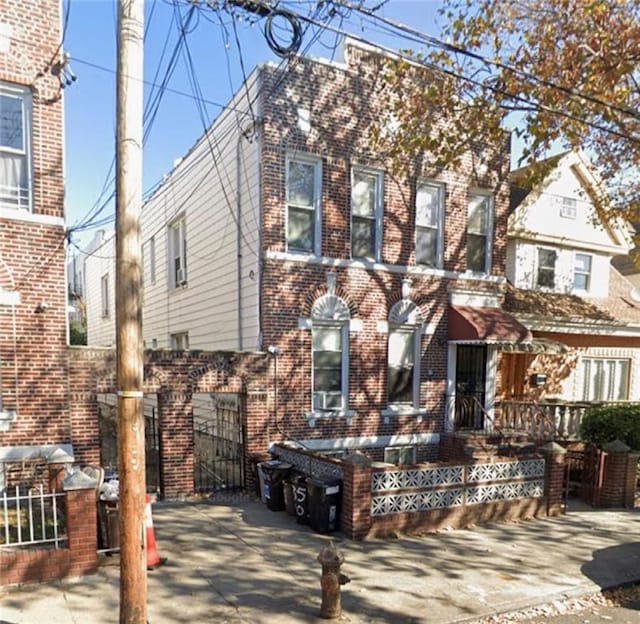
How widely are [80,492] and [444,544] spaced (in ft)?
17.7

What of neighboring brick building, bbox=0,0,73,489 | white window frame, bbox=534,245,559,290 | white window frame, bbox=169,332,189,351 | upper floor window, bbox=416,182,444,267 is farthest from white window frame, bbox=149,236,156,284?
white window frame, bbox=534,245,559,290

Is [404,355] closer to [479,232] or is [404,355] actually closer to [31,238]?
[479,232]

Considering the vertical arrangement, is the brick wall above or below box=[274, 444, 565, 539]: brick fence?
above

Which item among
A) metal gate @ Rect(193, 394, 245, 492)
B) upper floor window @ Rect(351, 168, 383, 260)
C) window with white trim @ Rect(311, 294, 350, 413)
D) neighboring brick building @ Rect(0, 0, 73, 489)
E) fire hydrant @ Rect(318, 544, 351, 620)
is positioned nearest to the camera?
fire hydrant @ Rect(318, 544, 351, 620)

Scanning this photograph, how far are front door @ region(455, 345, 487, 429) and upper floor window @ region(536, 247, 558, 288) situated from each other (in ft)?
12.2

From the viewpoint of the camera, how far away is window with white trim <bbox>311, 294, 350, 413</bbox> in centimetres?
1096

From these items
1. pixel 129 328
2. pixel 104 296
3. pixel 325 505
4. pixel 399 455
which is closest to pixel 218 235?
pixel 399 455

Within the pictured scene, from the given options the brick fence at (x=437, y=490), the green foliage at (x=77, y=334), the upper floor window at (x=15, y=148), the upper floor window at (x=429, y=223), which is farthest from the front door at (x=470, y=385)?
the green foliage at (x=77, y=334)

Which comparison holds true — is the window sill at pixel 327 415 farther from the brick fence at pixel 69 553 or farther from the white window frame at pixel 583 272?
the white window frame at pixel 583 272

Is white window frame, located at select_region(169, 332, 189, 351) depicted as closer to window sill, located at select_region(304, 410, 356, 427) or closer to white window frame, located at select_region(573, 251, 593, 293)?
window sill, located at select_region(304, 410, 356, 427)

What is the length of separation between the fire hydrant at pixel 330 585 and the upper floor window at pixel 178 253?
1126 cm

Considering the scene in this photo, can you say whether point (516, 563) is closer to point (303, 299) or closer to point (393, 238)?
point (303, 299)

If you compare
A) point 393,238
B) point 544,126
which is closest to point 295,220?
point 393,238

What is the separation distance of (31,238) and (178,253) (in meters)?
7.54
